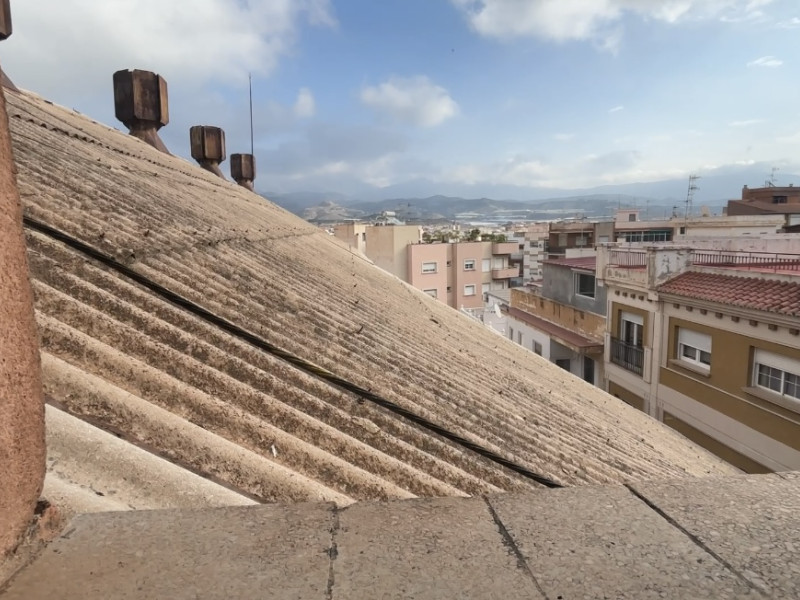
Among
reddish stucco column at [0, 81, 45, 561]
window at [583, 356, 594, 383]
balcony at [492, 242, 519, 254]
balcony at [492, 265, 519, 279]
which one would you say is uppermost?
reddish stucco column at [0, 81, 45, 561]

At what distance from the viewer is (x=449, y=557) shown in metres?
1.38

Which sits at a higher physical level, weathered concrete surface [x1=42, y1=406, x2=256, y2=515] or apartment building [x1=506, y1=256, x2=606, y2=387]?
weathered concrete surface [x1=42, y1=406, x2=256, y2=515]

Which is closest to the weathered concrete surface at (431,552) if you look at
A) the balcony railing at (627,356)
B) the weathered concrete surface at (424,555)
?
the weathered concrete surface at (424,555)

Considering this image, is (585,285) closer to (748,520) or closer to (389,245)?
(748,520)

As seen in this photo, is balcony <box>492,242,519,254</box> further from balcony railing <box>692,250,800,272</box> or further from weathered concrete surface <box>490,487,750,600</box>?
weathered concrete surface <box>490,487,750,600</box>

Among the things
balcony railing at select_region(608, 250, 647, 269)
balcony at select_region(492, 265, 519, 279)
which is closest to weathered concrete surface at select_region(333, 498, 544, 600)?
balcony railing at select_region(608, 250, 647, 269)

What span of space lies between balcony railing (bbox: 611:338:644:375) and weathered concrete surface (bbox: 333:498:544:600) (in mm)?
16032

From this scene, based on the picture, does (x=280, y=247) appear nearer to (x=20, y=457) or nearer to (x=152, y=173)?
(x=152, y=173)

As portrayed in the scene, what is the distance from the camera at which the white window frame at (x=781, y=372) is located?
10742 millimetres

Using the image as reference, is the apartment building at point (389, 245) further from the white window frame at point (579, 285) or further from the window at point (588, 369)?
the window at point (588, 369)

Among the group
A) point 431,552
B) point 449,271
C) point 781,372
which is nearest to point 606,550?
point 431,552

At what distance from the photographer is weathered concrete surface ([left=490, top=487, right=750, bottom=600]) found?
4.22 feet

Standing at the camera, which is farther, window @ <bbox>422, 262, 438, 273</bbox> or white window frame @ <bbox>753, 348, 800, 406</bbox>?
window @ <bbox>422, 262, 438, 273</bbox>

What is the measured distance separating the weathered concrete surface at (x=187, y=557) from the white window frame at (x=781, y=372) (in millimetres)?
12430
